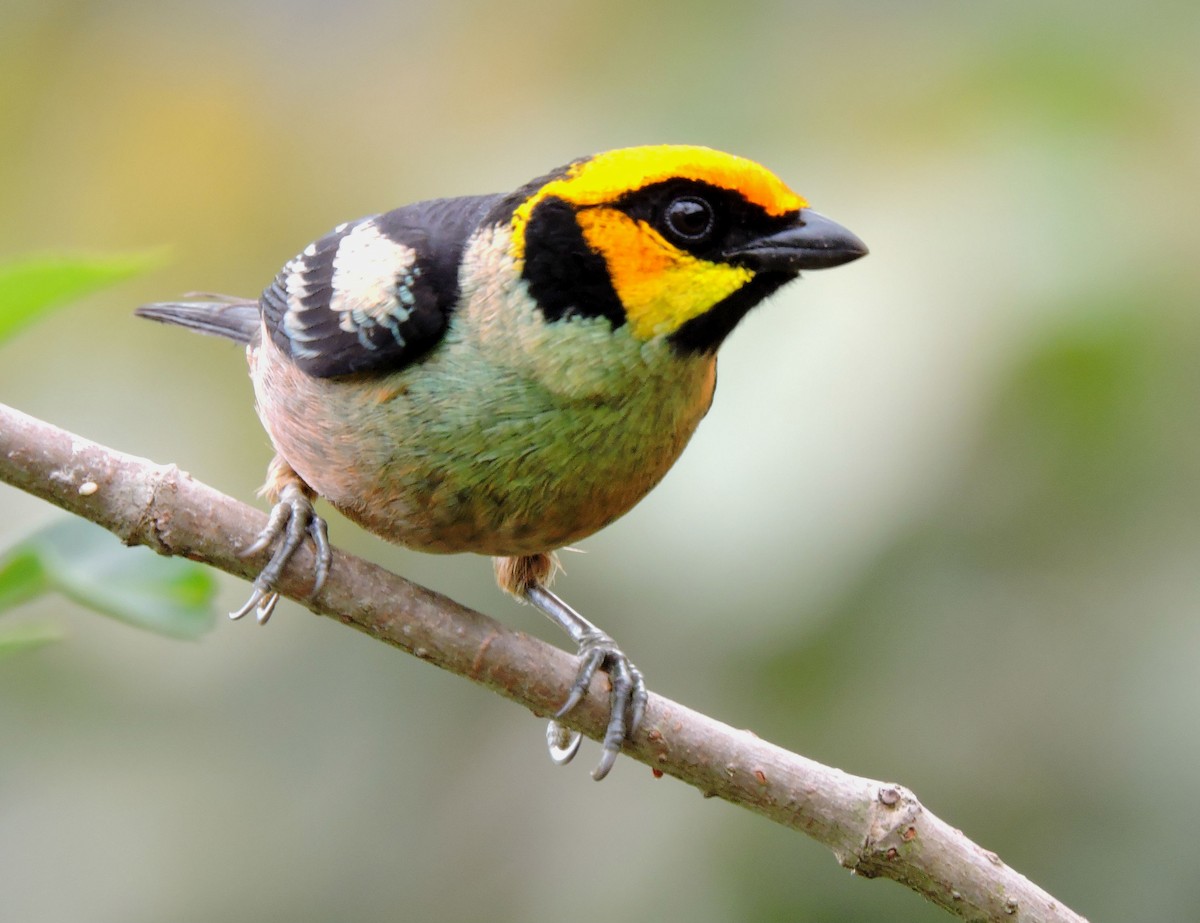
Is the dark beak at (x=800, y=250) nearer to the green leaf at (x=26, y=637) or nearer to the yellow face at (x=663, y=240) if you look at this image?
the yellow face at (x=663, y=240)

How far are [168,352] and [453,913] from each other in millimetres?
2220

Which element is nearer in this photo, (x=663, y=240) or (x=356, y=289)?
(x=663, y=240)

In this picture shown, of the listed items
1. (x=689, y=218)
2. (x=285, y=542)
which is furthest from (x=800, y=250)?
(x=285, y=542)

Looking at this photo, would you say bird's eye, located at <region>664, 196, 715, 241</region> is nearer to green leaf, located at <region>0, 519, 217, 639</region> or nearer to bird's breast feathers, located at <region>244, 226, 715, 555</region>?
bird's breast feathers, located at <region>244, 226, 715, 555</region>

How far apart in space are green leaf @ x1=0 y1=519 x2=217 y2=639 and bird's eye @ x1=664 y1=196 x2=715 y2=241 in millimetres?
1115

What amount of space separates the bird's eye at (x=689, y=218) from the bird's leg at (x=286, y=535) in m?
0.94

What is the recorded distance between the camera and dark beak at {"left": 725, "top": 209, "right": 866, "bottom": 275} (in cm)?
281

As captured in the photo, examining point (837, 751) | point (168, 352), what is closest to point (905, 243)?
point (837, 751)

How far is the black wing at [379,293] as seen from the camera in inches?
121

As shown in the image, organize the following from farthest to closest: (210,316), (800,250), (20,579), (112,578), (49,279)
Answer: (210,316) < (800,250) < (112,578) < (20,579) < (49,279)

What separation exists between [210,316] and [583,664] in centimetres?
169

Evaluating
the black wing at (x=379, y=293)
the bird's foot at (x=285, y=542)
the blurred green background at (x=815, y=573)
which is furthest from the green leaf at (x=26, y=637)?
the blurred green background at (x=815, y=573)

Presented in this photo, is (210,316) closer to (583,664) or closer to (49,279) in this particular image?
(583,664)

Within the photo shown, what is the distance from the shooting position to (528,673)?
2873 millimetres
